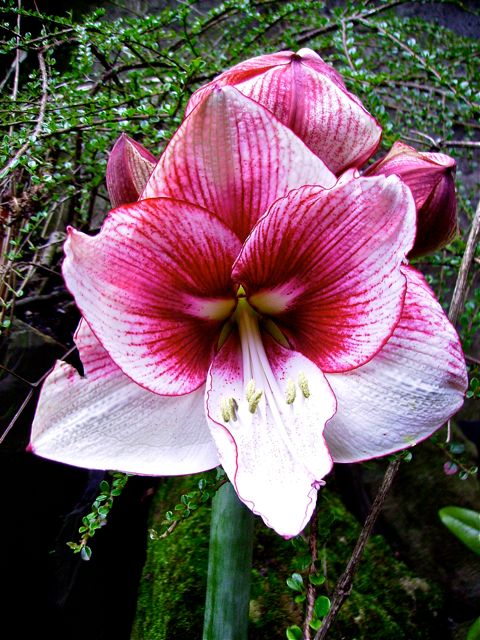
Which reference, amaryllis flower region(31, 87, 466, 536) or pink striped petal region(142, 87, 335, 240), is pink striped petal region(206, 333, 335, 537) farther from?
pink striped petal region(142, 87, 335, 240)

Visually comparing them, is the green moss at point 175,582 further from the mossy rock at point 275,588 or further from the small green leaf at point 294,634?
the small green leaf at point 294,634

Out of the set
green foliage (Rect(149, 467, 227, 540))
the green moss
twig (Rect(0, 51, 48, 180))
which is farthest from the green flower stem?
twig (Rect(0, 51, 48, 180))

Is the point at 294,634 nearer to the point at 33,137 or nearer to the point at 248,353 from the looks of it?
the point at 248,353

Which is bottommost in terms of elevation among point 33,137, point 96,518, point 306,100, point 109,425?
point 96,518

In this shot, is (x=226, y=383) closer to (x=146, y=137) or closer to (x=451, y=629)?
(x=146, y=137)

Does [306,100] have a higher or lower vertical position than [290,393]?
higher

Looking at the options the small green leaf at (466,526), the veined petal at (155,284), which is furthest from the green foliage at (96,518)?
the small green leaf at (466,526)

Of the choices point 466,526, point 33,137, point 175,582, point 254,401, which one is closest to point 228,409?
point 254,401
